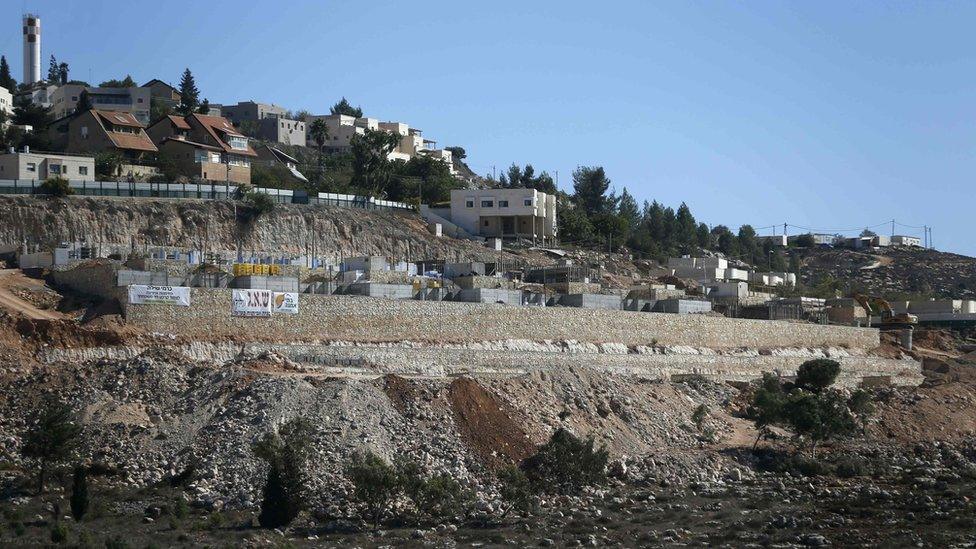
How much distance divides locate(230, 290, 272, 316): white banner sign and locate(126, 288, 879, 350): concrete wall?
0.74 ft

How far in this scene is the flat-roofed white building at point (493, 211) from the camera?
82.4 m

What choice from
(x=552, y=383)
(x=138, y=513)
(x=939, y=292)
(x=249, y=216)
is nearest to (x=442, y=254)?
(x=249, y=216)

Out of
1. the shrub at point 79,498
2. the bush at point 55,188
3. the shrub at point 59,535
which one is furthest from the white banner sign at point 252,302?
the bush at point 55,188

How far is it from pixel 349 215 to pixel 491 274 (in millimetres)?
9646

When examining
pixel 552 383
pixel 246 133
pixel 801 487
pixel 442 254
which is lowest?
pixel 801 487

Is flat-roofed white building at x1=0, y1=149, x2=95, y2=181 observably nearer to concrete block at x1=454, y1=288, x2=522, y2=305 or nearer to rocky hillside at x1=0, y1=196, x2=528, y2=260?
rocky hillside at x1=0, y1=196, x2=528, y2=260

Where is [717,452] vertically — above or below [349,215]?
below

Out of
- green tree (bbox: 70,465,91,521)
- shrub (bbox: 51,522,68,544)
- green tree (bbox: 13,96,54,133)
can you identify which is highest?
green tree (bbox: 13,96,54,133)

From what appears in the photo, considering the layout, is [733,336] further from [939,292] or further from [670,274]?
[939,292]

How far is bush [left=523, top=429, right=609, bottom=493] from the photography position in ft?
128

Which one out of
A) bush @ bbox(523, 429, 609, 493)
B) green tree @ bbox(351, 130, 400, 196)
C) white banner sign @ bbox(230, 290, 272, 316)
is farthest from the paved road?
green tree @ bbox(351, 130, 400, 196)

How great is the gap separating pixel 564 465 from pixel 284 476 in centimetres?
913

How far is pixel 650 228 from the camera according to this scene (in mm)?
109500

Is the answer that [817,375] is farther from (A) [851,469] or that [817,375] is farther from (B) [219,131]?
(B) [219,131]
